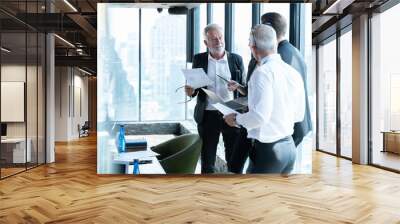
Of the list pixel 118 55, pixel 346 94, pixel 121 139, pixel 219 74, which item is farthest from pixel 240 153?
pixel 346 94

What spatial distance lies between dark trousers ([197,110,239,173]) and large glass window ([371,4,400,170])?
319 centimetres

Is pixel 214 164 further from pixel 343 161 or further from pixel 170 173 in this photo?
pixel 343 161

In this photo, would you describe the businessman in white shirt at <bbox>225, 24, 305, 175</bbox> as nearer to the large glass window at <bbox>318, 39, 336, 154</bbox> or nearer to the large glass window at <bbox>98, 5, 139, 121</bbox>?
the large glass window at <bbox>98, 5, 139, 121</bbox>

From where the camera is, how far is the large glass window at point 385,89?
22.5 feet

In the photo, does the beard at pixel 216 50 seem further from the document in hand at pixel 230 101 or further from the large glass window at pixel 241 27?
the document in hand at pixel 230 101

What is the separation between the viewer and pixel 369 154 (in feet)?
25.5

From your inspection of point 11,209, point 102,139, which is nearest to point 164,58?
point 102,139

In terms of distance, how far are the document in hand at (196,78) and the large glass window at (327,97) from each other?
4.99 m

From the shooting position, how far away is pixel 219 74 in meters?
5.84

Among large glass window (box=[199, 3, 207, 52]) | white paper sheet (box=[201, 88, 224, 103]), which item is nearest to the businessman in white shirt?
white paper sheet (box=[201, 88, 224, 103])

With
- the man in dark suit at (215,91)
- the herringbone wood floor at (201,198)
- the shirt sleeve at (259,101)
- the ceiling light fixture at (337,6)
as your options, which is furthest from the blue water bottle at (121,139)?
the ceiling light fixture at (337,6)

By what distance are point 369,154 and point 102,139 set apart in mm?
5357

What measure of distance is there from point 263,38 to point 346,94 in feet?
12.8

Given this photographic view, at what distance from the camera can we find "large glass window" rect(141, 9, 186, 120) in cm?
596
